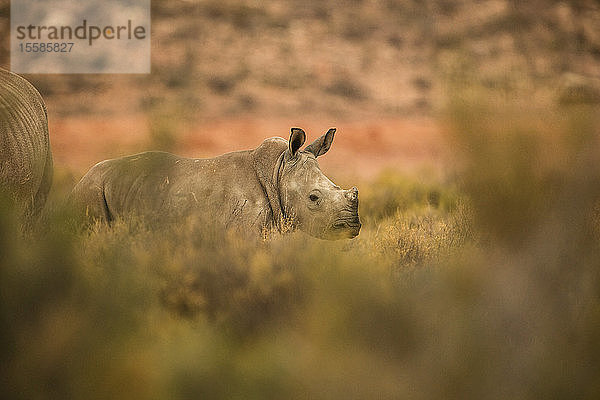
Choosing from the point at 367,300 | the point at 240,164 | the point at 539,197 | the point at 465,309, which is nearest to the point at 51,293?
the point at 367,300

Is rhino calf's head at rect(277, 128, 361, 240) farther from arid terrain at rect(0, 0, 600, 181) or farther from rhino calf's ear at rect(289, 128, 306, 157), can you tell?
arid terrain at rect(0, 0, 600, 181)

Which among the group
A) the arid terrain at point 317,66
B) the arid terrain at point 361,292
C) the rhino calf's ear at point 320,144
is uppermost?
the arid terrain at point 317,66

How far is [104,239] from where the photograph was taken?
134 inches

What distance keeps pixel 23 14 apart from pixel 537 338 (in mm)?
19087

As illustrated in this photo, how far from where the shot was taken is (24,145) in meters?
3.81

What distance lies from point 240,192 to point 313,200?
46 cm

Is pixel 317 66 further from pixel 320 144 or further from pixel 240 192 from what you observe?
pixel 240 192

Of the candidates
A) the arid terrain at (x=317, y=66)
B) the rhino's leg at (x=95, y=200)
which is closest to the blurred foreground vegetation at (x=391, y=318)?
the rhino's leg at (x=95, y=200)

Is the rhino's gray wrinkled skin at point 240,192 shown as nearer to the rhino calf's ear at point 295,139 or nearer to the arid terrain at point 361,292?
the rhino calf's ear at point 295,139

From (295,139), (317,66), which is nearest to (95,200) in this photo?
(295,139)

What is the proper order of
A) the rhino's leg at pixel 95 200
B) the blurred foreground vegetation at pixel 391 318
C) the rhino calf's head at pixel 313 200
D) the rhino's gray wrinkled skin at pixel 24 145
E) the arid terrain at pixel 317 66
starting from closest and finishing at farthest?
the blurred foreground vegetation at pixel 391 318, the rhino's gray wrinkled skin at pixel 24 145, the rhino calf's head at pixel 313 200, the rhino's leg at pixel 95 200, the arid terrain at pixel 317 66

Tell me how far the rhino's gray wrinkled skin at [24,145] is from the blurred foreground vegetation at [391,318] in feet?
3.88

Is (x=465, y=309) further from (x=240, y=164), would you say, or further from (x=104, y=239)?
(x=240, y=164)

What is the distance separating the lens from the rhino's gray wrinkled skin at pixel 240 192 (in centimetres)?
425
